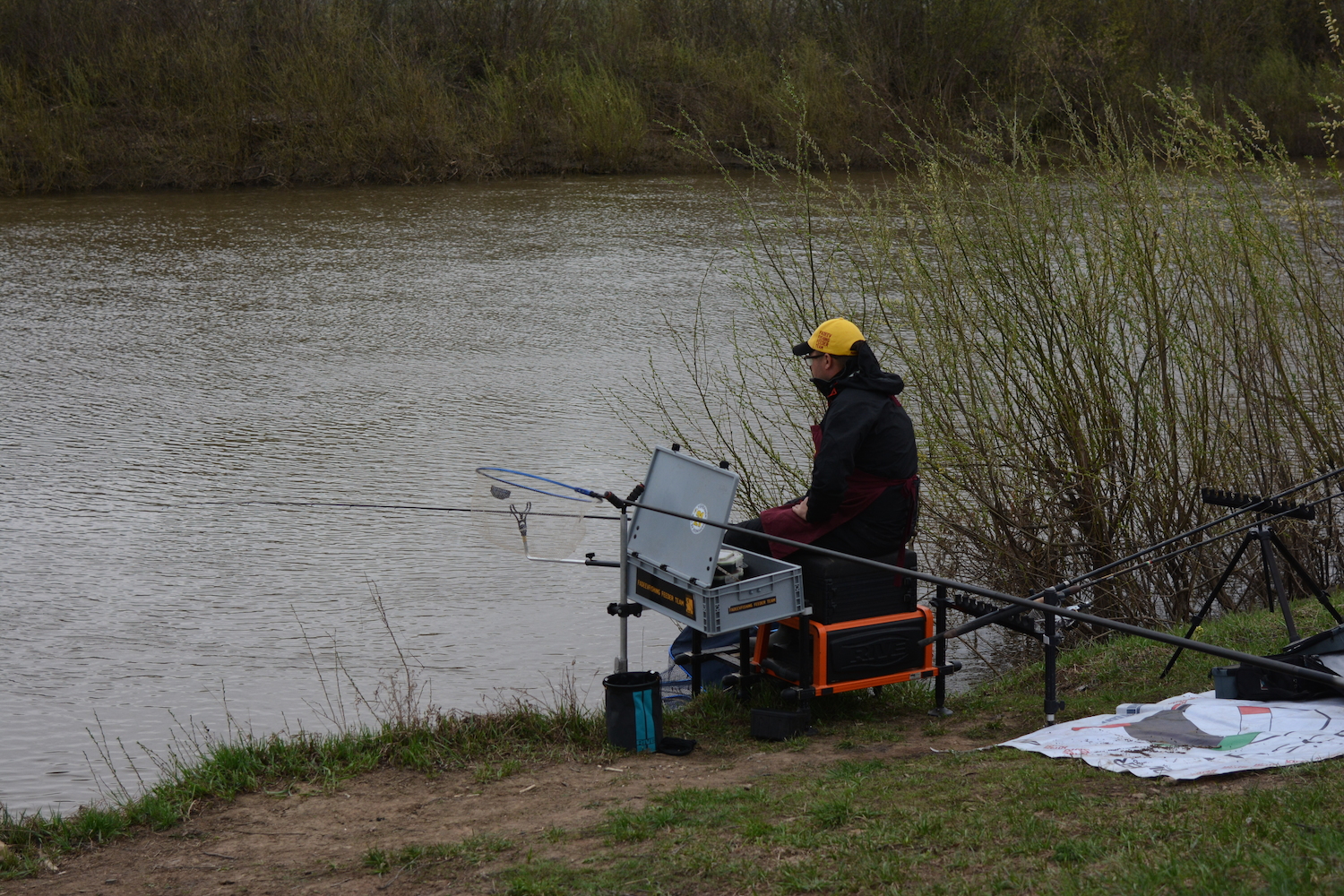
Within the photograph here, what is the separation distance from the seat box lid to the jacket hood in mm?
664

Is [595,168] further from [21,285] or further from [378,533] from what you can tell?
[378,533]

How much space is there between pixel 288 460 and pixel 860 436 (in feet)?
17.7

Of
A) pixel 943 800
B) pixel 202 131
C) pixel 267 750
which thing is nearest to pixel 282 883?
pixel 267 750

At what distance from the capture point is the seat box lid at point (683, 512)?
4.57 metres

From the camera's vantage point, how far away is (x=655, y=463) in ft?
16.0

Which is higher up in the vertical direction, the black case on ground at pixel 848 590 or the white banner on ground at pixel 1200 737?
the black case on ground at pixel 848 590

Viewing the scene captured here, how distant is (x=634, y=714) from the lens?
4.66m

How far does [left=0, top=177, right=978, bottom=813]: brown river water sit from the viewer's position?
599 centimetres

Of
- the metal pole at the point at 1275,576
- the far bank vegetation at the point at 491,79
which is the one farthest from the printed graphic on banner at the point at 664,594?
the far bank vegetation at the point at 491,79

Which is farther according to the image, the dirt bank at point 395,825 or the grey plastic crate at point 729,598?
the grey plastic crate at point 729,598

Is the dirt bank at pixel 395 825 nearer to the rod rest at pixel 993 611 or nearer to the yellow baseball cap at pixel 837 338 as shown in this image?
the rod rest at pixel 993 611

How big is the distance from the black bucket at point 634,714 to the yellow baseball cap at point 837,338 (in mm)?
1423

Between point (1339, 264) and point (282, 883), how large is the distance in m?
5.97

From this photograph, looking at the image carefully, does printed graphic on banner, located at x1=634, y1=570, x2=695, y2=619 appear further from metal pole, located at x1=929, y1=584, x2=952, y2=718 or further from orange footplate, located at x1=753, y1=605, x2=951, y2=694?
metal pole, located at x1=929, y1=584, x2=952, y2=718
